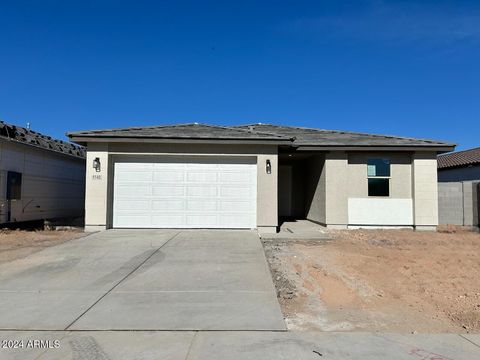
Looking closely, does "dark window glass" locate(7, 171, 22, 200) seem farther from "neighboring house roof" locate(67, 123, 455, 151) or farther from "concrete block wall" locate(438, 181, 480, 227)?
"concrete block wall" locate(438, 181, 480, 227)

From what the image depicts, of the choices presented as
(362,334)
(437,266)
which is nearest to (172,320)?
(362,334)

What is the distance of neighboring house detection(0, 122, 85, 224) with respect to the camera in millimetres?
14234

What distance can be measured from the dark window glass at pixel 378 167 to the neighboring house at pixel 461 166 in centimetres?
1214

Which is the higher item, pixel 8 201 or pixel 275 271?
pixel 8 201

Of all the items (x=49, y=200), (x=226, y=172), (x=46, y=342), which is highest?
(x=226, y=172)

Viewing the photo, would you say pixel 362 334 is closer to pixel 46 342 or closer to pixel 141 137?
pixel 46 342

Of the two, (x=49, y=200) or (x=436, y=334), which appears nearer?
(x=436, y=334)

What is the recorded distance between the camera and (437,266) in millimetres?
8156

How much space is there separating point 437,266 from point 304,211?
1089 centimetres

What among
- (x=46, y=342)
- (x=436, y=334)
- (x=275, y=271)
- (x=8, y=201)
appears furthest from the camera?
(x=8, y=201)

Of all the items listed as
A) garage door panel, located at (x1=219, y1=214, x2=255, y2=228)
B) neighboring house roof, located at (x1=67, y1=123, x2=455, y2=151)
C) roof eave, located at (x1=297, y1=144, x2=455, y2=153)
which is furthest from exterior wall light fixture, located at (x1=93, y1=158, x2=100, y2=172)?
roof eave, located at (x1=297, y1=144, x2=455, y2=153)

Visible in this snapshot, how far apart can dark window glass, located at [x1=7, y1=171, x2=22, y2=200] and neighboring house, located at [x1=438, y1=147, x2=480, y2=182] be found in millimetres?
24242

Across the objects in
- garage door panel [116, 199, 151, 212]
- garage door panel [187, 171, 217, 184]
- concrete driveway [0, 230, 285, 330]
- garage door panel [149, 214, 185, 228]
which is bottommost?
concrete driveway [0, 230, 285, 330]

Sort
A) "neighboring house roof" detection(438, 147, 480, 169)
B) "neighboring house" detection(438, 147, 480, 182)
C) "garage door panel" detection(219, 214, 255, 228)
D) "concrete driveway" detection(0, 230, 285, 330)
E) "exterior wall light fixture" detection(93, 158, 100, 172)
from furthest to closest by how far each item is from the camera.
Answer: "neighboring house roof" detection(438, 147, 480, 169), "neighboring house" detection(438, 147, 480, 182), "garage door panel" detection(219, 214, 255, 228), "exterior wall light fixture" detection(93, 158, 100, 172), "concrete driveway" detection(0, 230, 285, 330)
